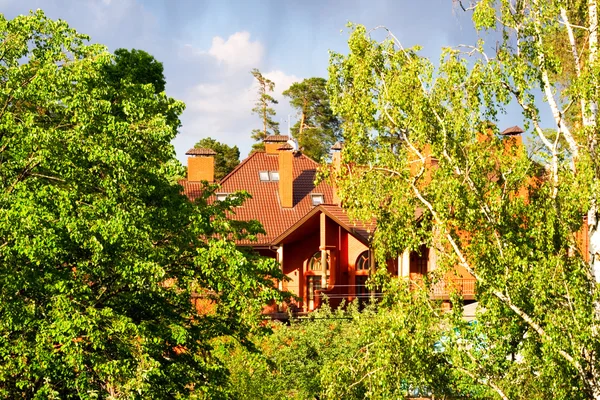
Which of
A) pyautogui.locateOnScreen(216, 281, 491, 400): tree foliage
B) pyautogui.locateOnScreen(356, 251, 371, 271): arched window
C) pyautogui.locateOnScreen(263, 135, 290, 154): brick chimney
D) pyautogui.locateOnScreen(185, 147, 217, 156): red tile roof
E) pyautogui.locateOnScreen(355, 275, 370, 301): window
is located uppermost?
pyautogui.locateOnScreen(263, 135, 290, 154): brick chimney

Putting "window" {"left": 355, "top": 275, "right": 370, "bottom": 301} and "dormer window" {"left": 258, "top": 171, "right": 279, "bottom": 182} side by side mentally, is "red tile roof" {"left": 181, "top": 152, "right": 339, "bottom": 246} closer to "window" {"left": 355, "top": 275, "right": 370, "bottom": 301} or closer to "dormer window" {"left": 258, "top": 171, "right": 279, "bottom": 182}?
"dormer window" {"left": 258, "top": 171, "right": 279, "bottom": 182}

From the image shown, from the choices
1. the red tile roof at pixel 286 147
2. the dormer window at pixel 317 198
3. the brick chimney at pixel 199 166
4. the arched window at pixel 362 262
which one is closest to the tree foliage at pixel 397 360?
the arched window at pixel 362 262

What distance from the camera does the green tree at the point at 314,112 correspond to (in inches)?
2420

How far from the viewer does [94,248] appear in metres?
13.3

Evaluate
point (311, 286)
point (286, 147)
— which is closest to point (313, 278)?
point (311, 286)

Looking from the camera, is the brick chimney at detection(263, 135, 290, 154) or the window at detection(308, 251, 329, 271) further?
the brick chimney at detection(263, 135, 290, 154)

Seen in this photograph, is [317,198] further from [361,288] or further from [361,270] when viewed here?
[361,288]

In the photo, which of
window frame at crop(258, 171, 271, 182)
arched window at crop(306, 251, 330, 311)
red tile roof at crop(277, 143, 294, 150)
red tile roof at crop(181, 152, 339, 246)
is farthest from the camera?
window frame at crop(258, 171, 271, 182)

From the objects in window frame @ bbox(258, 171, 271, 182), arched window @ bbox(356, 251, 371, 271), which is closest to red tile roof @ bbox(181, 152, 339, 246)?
window frame @ bbox(258, 171, 271, 182)

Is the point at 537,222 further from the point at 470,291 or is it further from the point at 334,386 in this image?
the point at 470,291

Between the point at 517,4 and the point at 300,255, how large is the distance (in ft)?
73.1

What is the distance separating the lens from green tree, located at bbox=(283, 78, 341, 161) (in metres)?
61.5

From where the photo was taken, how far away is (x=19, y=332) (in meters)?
13.6

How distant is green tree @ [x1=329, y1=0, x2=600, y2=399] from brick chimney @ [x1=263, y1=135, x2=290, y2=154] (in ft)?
89.9
